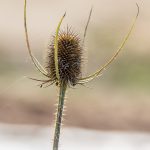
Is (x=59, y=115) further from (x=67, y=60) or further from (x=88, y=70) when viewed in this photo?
(x=88, y=70)

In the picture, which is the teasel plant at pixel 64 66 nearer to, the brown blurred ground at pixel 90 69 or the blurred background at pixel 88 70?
the blurred background at pixel 88 70

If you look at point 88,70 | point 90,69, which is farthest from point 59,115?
point 90,69

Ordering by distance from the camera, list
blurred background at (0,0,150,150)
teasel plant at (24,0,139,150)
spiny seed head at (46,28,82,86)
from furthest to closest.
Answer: blurred background at (0,0,150,150), spiny seed head at (46,28,82,86), teasel plant at (24,0,139,150)

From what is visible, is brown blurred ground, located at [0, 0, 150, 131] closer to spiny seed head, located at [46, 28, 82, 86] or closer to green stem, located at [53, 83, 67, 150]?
spiny seed head, located at [46, 28, 82, 86]

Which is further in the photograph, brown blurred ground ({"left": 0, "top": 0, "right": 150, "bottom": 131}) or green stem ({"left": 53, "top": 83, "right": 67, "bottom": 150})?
brown blurred ground ({"left": 0, "top": 0, "right": 150, "bottom": 131})

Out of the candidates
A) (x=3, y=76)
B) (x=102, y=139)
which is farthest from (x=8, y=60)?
(x=102, y=139)

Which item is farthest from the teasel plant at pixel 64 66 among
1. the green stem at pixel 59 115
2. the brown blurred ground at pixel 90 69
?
the brown blurred ground at pixel 90 69

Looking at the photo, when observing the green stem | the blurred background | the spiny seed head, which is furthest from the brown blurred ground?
the green stem
